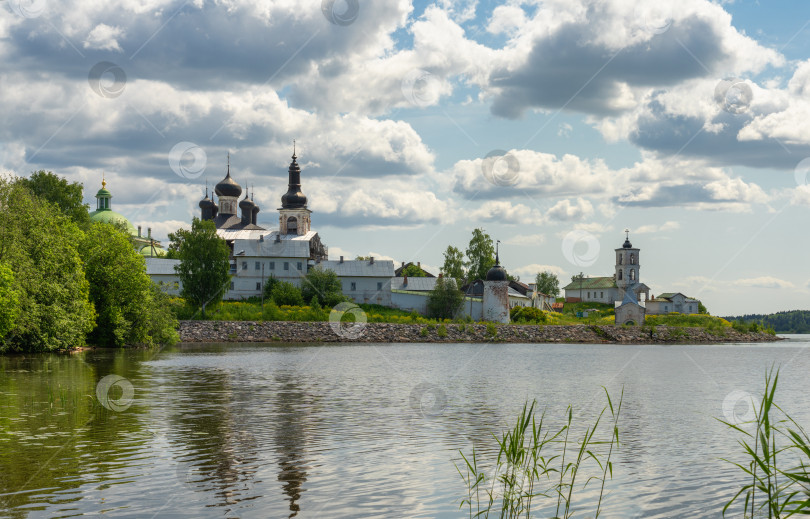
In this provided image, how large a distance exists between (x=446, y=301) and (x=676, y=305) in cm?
7615

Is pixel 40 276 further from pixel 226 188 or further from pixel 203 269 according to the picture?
pixel 226 188

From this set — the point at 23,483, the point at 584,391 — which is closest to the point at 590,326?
the point at 584,391

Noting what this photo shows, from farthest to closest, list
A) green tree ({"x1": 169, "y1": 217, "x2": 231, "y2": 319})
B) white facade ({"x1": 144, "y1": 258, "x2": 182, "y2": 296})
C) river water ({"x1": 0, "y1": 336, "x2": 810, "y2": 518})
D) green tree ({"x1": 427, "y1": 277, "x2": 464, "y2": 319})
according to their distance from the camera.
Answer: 1. white facade ({"x1": 144, "y1": 258, "x2": 182, "y2": 296})
2. green tree ({"x1": 427, "y1": 277, "x2": 464, "y2": 319})
3. green tree ({"x1": 169, "y1": 217, "x2": 231, "y2": 319})
4. river water ({"x1": 0, "y1": 336, "x2": 810, "y2": 518})

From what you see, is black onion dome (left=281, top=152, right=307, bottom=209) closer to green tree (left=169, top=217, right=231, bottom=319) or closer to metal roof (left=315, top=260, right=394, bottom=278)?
metal roof (left=315, top=260, right=394, bottom=278)

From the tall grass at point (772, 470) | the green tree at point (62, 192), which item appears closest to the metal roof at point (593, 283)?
the green tree at point (62, 192)

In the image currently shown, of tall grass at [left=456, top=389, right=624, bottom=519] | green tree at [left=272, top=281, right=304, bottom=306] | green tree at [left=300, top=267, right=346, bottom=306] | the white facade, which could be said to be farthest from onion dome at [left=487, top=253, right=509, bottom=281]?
tall grass at [left=456, top=389, right=624, bottom=519]

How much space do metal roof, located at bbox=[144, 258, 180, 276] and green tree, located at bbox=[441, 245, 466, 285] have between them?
136 feet

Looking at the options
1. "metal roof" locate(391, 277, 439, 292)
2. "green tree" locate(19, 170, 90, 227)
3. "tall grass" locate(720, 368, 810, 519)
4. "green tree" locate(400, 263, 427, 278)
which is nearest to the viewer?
"tall grass" locate(720, 368, 810, 519)

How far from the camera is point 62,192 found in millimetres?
73375

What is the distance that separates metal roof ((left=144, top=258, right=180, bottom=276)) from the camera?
111 m

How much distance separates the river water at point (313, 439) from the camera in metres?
12.2

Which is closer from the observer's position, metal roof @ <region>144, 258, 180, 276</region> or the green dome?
metal roof @ <region>144, 258, 180, 276</region>

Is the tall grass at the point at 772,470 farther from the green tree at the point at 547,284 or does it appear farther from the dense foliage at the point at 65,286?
the green tree at the point at 547,284

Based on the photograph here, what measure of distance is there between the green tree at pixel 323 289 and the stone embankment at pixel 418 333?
243 inches
